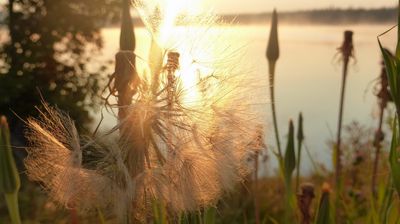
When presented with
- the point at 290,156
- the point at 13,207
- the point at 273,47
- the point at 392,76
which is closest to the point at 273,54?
the point at 273,47

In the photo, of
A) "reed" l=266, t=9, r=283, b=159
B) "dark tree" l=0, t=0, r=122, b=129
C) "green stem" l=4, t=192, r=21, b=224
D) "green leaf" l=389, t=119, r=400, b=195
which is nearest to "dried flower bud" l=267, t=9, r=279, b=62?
"reed" l=266, t=9, r=283, b=159

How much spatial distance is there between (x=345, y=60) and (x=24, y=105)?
761 centimetres

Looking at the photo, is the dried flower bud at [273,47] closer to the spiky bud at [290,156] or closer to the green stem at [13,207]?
the spiky bud at [290,156]

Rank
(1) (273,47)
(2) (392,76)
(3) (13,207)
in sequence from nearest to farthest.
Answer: (2) (392,76)
(3) (13,207)
(1) (273,47)

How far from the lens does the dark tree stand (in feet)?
30.8

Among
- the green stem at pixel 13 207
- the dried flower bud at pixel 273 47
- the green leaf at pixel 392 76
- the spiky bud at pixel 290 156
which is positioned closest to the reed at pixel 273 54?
the dried flower bud at pixel 273 47

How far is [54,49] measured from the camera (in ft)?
32.3

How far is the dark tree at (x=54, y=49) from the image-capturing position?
30.8 feet

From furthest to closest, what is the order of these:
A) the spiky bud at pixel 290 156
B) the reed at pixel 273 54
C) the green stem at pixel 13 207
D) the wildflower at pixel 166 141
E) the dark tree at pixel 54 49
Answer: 1. the dark tree at pixel 54 49
2. the reed at pixel 273 54
3. the spiky bud at pixel 290 156
4. the green stem at pixel 13 207
5. the wildflower at pixel 166 141

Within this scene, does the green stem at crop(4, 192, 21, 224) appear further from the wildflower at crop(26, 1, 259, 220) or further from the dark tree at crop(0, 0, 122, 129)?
the dark tree at crop(0, 0, 122, 129)

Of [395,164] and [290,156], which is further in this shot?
[290,156]

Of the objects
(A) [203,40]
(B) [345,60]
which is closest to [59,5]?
(B) [345,60]

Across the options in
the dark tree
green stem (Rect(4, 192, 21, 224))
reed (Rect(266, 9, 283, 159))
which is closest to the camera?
green stem (Rect(4, 192, 21, 224))

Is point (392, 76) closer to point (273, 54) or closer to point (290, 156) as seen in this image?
point (290, 156)
